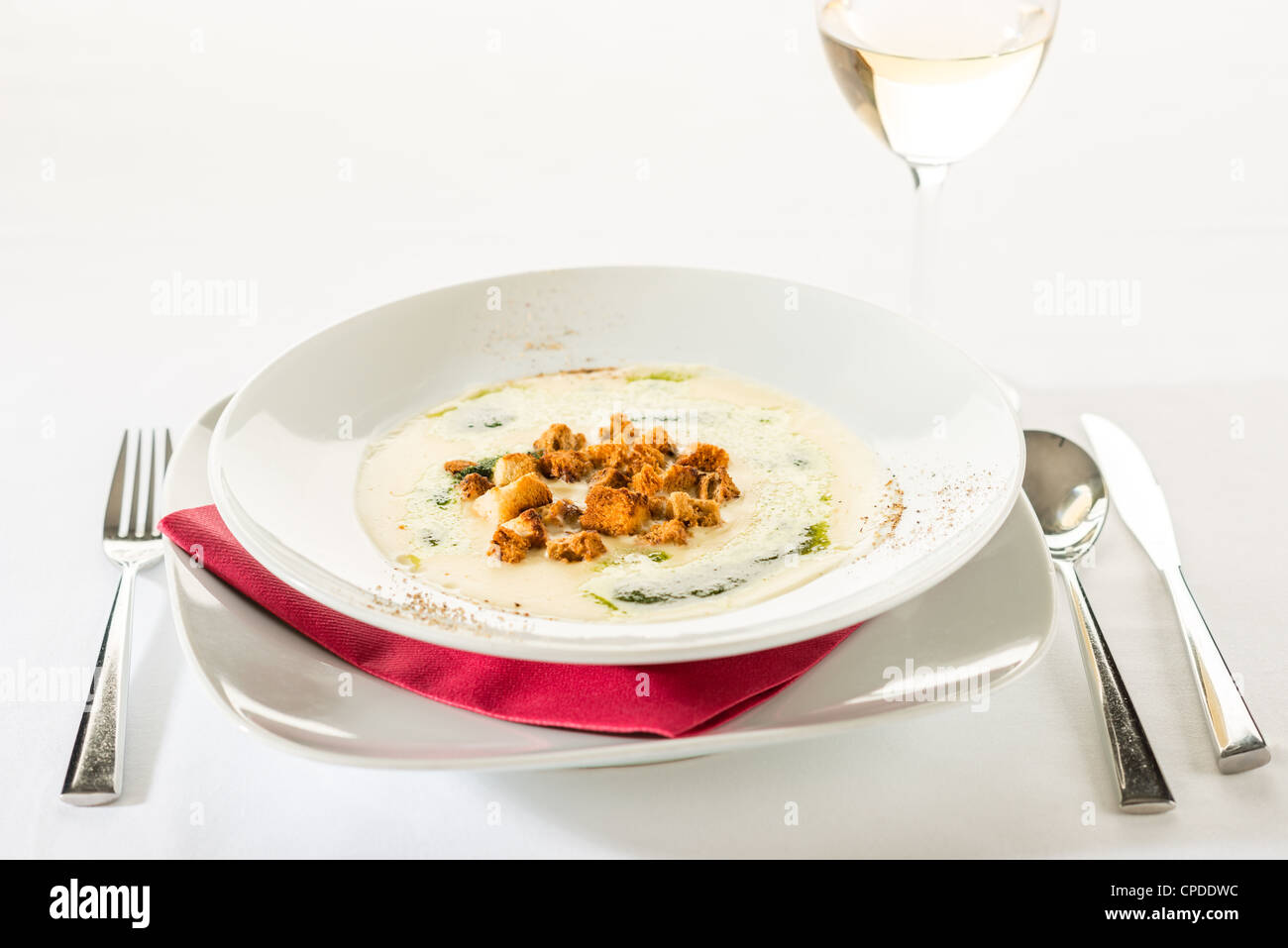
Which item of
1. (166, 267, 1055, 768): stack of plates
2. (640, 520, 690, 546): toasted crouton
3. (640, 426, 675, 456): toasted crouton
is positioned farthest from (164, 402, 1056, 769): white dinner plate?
(640, 426, 675, 456): toasted crouton

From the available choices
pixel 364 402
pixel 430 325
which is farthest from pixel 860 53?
pixel 364 402

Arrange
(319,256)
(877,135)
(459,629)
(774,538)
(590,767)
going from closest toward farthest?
(459,629)
(590,767)
(774,538)
(877,135)
(319,256)

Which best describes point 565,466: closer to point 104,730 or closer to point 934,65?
point 104,730

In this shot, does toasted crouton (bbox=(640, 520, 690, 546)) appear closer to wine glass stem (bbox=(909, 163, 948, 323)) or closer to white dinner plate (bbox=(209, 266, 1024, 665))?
white dinner plate (bbox=(209, 266, 1024, 665))

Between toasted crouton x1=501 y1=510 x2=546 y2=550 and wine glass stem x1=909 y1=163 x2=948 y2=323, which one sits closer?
toasted crouton x1=501 y1=510 x2=546 y2=550

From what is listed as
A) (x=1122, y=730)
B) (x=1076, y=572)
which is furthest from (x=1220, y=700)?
(x=1076, y=572)
